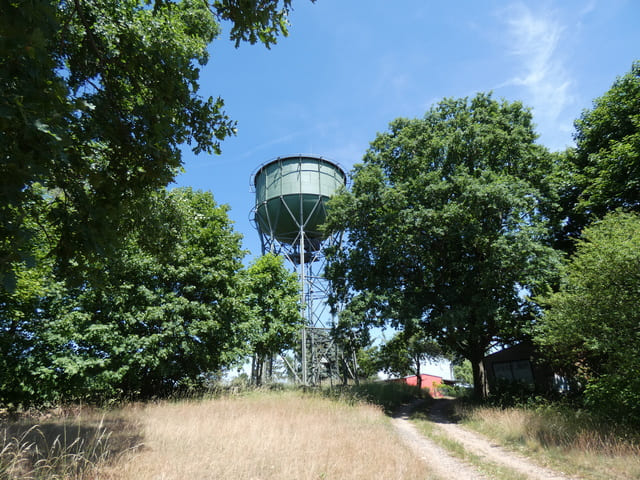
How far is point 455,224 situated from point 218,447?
11149 mm

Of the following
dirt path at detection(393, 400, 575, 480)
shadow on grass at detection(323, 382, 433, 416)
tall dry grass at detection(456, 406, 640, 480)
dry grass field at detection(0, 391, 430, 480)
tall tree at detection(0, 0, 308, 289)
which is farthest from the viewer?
shadow on grass at detection(323, 382, 433, 416)

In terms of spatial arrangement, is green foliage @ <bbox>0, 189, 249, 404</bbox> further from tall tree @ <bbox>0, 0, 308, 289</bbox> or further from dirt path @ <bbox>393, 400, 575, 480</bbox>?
dirt path @ <bbox>393, 400, 575, 480</bbox>

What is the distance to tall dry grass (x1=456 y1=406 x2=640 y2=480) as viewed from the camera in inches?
228

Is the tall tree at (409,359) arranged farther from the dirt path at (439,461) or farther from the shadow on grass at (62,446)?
the shadow on grass at (62,446)

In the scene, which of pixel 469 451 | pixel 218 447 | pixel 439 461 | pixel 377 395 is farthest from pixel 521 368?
pixel 218 447

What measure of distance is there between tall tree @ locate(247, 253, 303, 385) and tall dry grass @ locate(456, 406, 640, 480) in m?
9.27

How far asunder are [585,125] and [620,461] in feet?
48.2

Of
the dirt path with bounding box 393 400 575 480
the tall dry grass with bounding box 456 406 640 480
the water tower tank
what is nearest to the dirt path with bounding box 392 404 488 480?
the dirt path with bounding box 393 400 575 480

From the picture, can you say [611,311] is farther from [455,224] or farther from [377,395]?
[377,395]

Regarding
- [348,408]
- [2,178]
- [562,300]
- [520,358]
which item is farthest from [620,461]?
[520,358]

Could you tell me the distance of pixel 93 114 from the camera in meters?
3.69

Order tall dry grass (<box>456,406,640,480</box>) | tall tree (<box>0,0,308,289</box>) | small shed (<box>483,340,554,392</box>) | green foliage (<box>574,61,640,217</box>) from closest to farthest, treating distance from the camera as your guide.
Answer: tall tree (<box>0,0,308,289</box>)
tall dry grass (<box>456,406,640,480</box>)
green foliage (<box>574,61,640,217</box>)
small shed (<box>483,340,554,392</box>)

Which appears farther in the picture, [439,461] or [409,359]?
[409,359]

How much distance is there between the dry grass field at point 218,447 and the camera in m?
4.11
